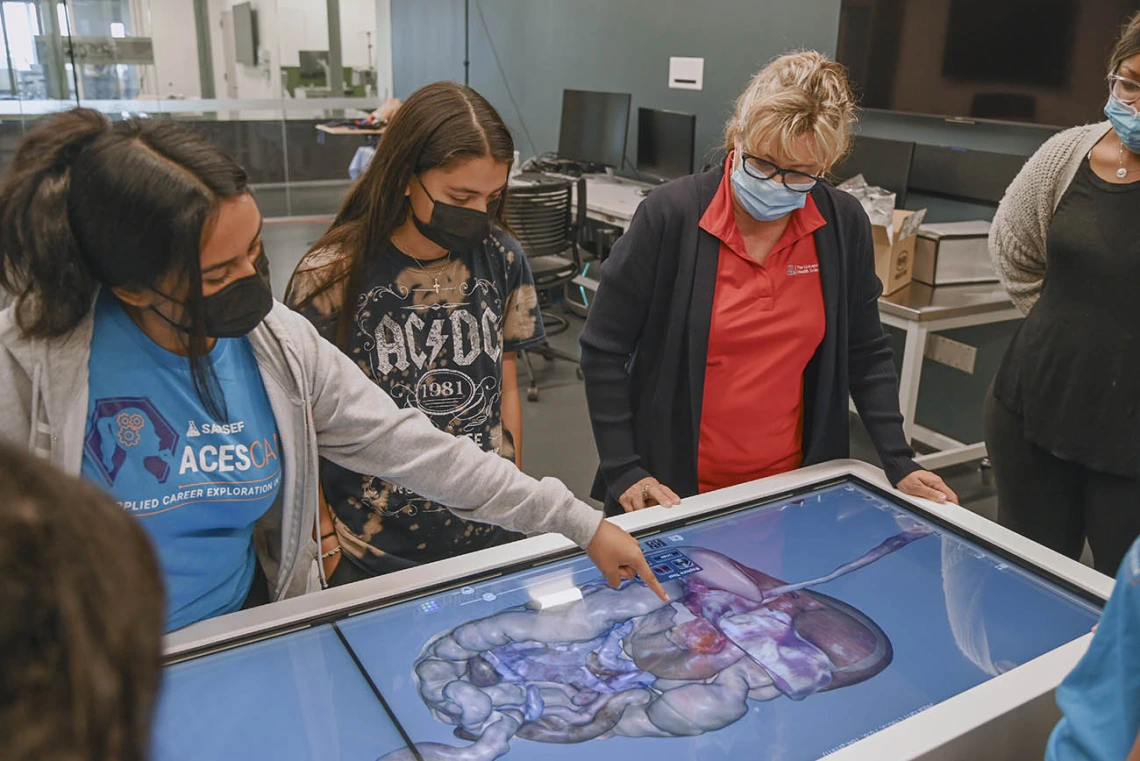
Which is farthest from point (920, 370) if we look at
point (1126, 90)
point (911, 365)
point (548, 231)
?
point (548, 231)

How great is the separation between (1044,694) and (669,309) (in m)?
0.81

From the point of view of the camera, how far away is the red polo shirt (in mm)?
1567

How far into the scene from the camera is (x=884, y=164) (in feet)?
11.8

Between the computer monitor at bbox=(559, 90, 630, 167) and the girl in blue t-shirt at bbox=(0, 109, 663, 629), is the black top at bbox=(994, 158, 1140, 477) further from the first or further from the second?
the computer monitor at bbox=(559, 90, 630, 167)

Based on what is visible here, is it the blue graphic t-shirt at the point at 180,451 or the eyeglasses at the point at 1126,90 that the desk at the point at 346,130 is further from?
the blue graphic t-shirt at the point at 180,451

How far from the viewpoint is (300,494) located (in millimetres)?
1184

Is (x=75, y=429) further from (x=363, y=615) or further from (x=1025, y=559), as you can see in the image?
(x=1025, y=559)

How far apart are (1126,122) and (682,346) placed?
0.86 meters

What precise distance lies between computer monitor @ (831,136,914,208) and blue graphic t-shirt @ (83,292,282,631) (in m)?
2.83

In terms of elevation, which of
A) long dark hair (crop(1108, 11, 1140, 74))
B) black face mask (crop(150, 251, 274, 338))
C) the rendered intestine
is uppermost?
long dark hair (crop(1108, 11, 1140, 74))

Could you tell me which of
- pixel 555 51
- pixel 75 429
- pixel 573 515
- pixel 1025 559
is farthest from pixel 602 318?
pixel 555 51

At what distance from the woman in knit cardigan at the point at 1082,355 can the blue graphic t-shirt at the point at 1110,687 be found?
1088 mm

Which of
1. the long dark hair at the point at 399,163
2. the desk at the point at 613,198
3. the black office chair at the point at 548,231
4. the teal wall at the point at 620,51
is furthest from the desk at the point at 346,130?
the long dark hair at the point at 399,163

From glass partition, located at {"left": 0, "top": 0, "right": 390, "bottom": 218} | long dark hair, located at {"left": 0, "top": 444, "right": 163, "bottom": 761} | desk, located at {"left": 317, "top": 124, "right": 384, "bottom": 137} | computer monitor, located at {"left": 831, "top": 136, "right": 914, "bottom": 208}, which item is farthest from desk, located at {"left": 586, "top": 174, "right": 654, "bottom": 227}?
long dark hair, located at {"left": 0, "top": 444, "right": 163, "bottom": 761}
